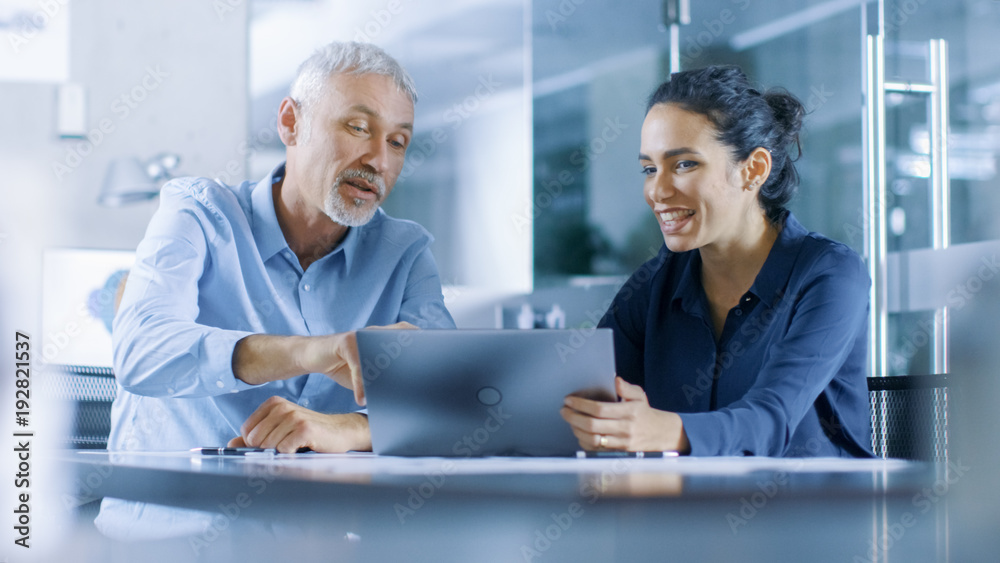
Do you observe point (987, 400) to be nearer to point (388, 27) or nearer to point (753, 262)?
point (753, 262)

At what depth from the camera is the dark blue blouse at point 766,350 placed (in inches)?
50.9

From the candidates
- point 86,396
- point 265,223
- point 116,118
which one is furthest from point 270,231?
point 116,118

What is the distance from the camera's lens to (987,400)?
1335mm

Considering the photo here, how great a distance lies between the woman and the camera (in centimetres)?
145

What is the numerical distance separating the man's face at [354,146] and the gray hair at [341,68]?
0.05ft

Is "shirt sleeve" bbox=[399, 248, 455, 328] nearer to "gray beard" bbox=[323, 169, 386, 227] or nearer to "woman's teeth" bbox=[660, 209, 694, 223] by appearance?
"gray beard" bbox=[323, 169, 386, 227]

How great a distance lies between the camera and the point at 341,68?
1.78 metres

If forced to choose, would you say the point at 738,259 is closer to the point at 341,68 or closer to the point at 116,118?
the point at 341,68

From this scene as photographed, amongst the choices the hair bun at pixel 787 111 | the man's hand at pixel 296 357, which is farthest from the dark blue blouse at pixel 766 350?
the man's hand at pixel 296 357

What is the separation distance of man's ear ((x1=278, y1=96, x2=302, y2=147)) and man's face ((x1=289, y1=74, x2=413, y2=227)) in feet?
0.23

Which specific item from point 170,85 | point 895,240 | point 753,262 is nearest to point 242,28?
point 170,85

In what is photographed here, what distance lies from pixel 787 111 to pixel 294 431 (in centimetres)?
112

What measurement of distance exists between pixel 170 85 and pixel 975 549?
4000 mm

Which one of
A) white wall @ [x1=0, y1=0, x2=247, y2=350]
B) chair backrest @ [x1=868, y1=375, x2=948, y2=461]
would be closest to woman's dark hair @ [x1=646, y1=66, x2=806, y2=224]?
chair backrest @ [x1=868, y1=375, x2=948, y2=461]
